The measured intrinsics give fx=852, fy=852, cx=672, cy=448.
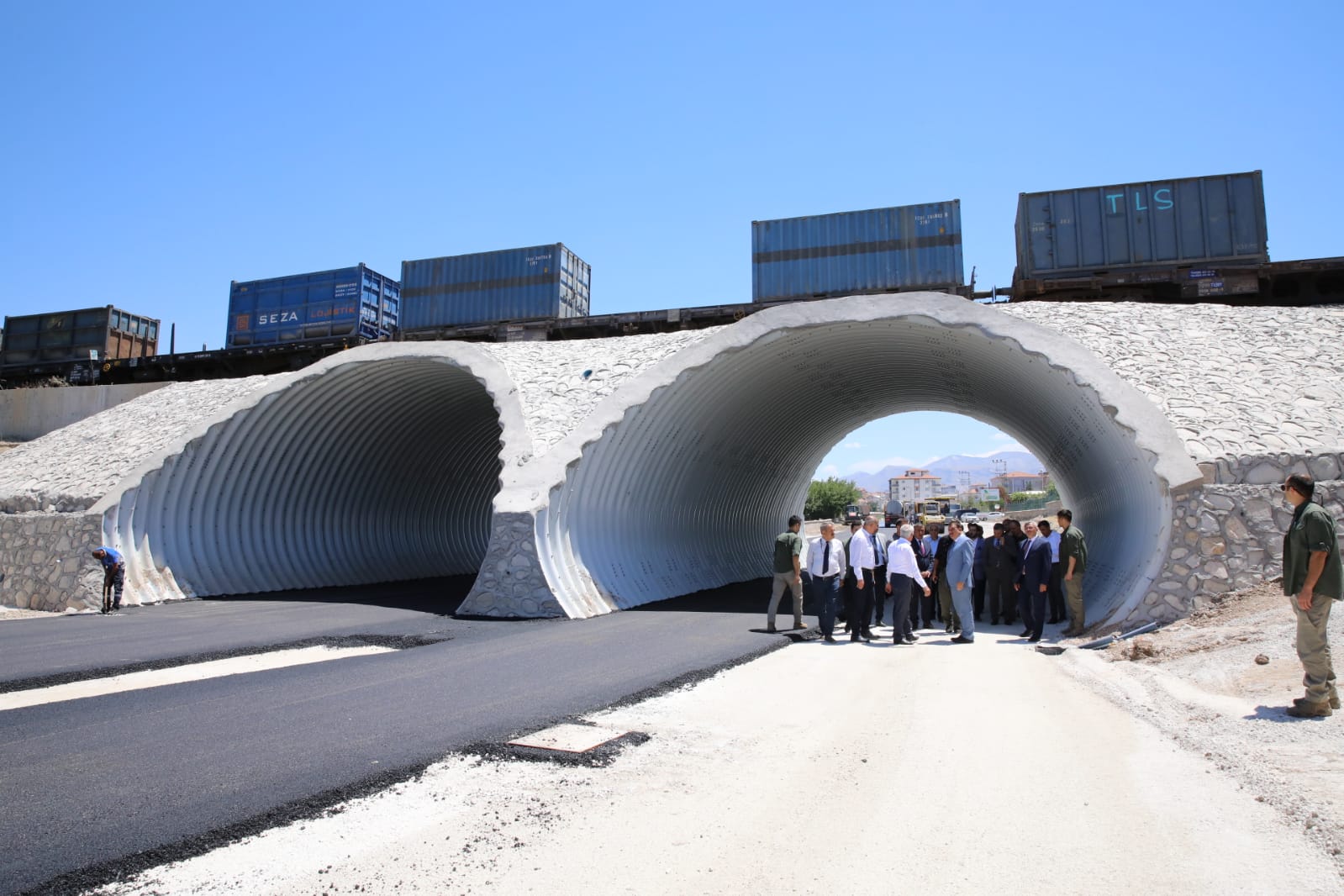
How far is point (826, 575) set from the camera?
10.5 m

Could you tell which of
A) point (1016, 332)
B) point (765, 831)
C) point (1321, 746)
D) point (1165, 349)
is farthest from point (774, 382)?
point (765, 831)

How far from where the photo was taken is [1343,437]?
1018cm

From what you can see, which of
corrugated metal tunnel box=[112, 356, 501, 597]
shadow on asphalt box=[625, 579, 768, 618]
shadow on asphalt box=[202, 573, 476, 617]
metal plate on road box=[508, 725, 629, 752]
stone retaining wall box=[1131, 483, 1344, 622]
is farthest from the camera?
corrugated metal tunnel box=[112, 356, 501, 597]

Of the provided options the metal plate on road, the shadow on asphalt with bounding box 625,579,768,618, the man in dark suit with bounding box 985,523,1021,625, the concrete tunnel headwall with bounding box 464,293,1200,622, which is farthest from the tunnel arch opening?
A: the metal plate on road

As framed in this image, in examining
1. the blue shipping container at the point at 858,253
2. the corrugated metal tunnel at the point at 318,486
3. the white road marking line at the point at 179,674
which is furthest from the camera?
the blue shipping container at the point at 858,253

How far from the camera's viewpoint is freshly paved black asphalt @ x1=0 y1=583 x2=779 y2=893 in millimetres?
4043

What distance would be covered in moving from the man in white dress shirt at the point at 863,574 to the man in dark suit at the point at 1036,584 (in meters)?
1.84

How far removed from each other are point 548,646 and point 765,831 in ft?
19.5

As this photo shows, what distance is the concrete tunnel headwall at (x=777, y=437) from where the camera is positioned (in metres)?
11.3

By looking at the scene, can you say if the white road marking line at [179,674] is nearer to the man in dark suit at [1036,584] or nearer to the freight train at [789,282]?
the man in dark suit at [1036,584]

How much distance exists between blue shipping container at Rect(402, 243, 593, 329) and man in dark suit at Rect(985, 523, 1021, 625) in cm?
1524

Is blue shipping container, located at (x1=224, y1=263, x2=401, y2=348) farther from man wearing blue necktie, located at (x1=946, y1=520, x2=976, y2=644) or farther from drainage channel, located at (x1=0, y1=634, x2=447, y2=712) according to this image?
man wearing blue necktie, located at (x1=946, y1=520, x2=976, y2=644)

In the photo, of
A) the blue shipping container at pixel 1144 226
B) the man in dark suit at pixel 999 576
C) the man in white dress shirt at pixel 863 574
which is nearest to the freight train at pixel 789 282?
the blue shipping container at pixel 1144 226

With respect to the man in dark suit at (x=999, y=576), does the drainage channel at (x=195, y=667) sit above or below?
below
